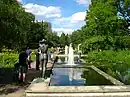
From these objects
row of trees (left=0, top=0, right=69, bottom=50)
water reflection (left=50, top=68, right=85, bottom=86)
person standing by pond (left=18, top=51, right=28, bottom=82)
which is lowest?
water reflection (left=50, top=68, right=85, bottom=86)

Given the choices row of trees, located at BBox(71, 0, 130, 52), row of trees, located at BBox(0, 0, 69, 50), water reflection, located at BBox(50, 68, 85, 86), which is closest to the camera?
row of trees, located at BBox(0, 0, 69, 50)

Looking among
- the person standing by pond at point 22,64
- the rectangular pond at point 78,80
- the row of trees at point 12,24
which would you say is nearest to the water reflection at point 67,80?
the rectangular pond at point 78,80

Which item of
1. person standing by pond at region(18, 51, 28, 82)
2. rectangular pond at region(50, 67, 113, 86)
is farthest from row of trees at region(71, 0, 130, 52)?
person standing by pond at region(18, 51, 28, 82)

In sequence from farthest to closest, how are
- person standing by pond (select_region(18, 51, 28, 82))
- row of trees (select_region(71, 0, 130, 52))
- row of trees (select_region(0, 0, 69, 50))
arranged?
row of trees (select_region(71, 0, 130, 52))
person standing by pond (select_region(18, 51, 28, 82))
row of trees (select_region(0, 0, 69, 50))

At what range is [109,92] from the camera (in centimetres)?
931

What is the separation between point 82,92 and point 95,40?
108 feet

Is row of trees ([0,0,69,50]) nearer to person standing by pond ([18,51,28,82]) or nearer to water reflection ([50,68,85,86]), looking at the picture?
person standing by pond ([18,51,28,82])

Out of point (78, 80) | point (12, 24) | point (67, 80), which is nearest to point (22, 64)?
point (12, 24)

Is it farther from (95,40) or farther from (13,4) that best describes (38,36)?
(13,4)

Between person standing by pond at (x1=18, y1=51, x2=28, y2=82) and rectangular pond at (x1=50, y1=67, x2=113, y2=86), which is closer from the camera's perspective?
person standing by pond at (x1=18, y1=51, x2=28, y2=82)

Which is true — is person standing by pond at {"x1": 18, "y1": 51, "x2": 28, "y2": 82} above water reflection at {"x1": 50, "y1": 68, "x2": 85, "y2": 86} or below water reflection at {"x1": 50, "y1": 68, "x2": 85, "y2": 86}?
above

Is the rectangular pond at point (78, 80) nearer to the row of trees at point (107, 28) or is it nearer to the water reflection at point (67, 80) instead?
the water reflection at point (67, 80)

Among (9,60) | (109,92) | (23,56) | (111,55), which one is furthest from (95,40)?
(109,92)

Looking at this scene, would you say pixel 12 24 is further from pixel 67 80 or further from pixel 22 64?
pixel 67 80
